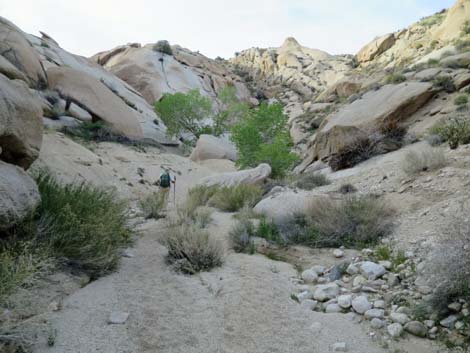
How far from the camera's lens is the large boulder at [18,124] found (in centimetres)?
465

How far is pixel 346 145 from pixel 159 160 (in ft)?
30.0

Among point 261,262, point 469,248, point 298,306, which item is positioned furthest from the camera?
point 261,262

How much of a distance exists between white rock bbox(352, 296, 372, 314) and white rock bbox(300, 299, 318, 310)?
455 millimetres

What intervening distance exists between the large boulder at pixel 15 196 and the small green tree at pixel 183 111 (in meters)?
23.1

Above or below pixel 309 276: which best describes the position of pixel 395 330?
above

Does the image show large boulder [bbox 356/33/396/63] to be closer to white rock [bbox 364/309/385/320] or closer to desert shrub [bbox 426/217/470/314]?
desert shrub [bbox 426/217/470/314]

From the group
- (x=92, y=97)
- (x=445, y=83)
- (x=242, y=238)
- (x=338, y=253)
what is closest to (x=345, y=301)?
(x=338, y=253)

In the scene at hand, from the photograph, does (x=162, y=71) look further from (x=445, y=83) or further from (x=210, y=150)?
(x=445, y=83)

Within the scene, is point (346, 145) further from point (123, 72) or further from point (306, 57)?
point (306, 57)

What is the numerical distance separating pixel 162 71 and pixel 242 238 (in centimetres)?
3908

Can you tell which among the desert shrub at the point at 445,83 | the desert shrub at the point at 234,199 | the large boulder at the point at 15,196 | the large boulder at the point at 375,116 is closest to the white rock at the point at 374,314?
the large boulder at the point at 15,196

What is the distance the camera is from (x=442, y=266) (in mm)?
3574

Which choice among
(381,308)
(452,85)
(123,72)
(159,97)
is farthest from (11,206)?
(123,72)

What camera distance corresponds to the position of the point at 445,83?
1470 cm
